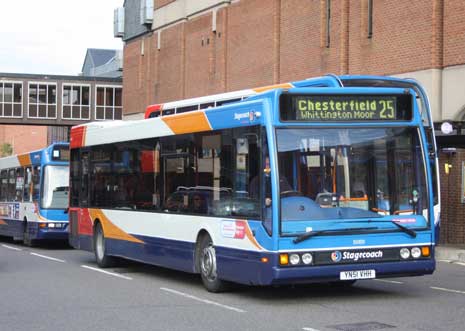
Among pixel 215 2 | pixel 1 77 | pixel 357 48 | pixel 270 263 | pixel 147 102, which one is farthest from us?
pixel 1 77

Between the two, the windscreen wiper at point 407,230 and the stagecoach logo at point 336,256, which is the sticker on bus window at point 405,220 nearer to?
the windscreen wiper at point 407,230

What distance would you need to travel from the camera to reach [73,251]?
904 inches

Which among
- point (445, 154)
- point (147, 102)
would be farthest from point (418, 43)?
point (147, 102)

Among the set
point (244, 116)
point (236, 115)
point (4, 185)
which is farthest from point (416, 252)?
point (4, 185)

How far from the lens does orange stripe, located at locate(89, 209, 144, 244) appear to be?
15473 mm

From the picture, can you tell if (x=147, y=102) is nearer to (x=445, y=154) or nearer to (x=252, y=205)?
(x=445, y=154)

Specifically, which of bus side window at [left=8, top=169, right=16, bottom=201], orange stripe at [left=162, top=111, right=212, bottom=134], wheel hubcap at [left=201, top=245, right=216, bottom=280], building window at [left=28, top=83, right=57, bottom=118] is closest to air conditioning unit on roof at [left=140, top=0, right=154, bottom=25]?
bus side window at [left=8, top=169, right=16, bottom=201]

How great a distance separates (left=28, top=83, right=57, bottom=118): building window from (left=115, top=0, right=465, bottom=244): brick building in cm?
1784

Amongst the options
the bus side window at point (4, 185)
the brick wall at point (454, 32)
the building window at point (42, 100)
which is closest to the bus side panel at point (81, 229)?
the bus side window at point (4, 185)

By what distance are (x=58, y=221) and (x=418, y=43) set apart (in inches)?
440

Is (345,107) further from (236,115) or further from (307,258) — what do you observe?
(307,258)

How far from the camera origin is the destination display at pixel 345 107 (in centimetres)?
1080

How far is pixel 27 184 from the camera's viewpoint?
24969 millimetres

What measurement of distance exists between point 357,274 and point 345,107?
213 cm
